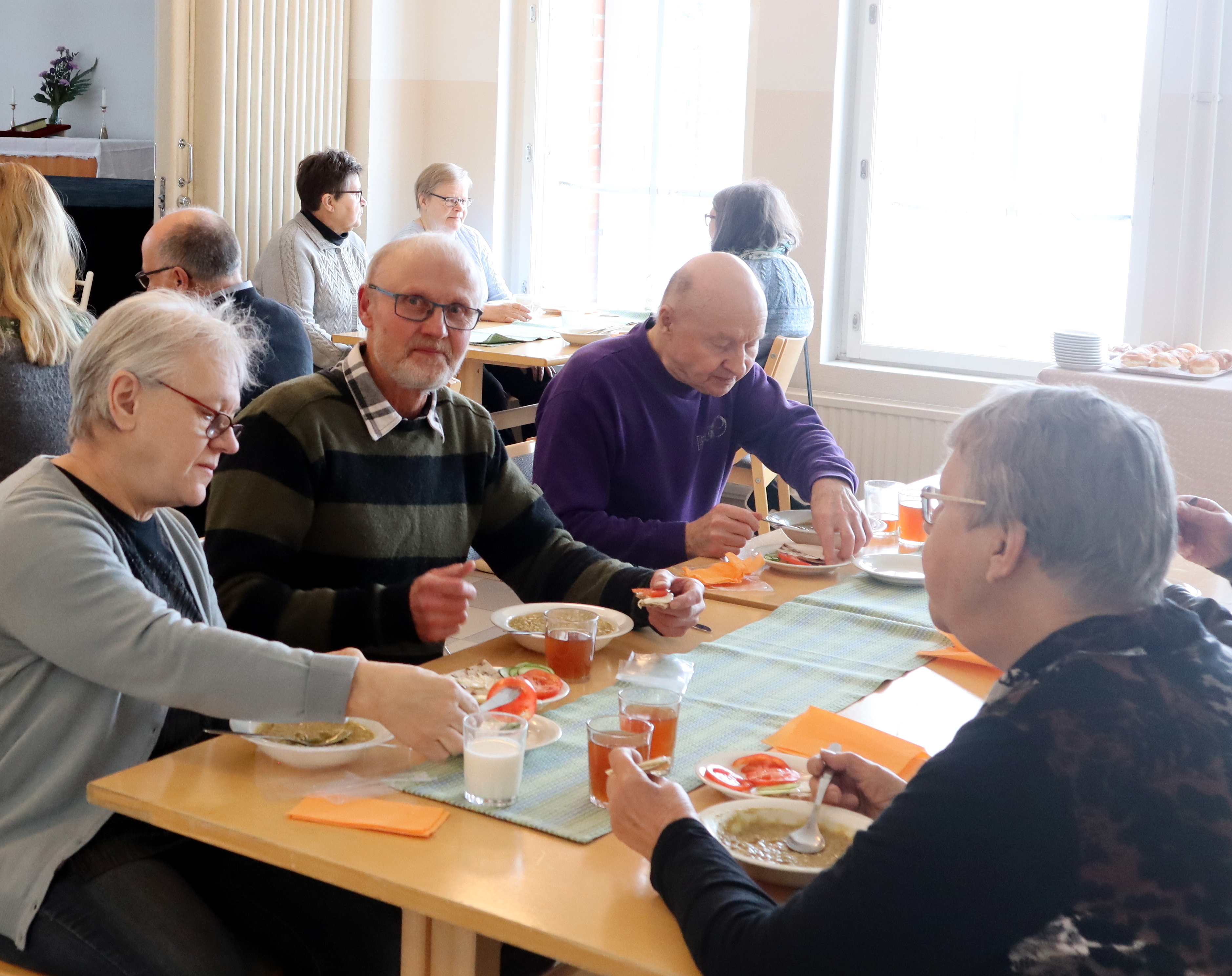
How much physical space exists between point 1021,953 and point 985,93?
15.7ft

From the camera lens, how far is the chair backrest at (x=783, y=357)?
167 inches

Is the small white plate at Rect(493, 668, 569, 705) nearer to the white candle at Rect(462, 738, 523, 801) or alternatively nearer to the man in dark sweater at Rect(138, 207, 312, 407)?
the white candle at Rect(462, 738, 523, 801)

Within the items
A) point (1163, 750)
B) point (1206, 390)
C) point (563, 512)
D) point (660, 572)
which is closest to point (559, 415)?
point (563, 512)

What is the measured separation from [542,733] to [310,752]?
27 cm

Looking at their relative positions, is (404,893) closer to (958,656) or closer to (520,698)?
(520,698)

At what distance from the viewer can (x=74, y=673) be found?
1.38 metres

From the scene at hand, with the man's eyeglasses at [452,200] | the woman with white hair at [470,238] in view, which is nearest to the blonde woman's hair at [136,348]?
the woman with white hair at [470,238]

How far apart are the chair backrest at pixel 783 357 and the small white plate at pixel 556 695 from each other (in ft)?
8.68

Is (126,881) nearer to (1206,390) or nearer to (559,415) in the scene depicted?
(559,415)

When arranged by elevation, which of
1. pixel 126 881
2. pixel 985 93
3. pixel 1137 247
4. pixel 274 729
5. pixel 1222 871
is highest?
pixel 985 93

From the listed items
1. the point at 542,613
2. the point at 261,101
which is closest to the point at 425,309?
the point at 542,613

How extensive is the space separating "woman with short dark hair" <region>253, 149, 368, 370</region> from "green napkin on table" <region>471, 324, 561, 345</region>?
21.4 inches

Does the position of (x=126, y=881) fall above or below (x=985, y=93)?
below

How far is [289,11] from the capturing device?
5.76 metres
